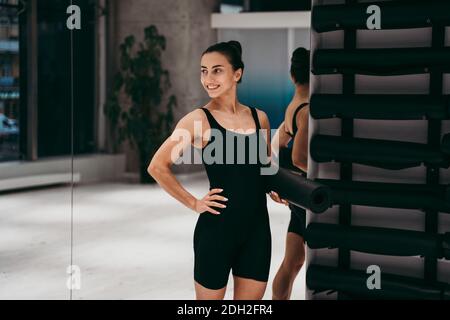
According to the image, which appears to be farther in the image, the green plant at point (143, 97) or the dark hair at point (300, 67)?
the green plant at point (143, 97)

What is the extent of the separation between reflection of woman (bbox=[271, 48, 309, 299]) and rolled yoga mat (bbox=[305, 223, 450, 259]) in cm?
65

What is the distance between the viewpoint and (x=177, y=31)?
10008mm

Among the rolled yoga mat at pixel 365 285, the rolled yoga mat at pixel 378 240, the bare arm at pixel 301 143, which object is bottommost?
the rolled yoga mat at pixel 365 285

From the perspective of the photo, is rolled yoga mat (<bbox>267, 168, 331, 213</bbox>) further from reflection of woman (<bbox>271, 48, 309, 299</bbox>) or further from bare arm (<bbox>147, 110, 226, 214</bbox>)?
reflection of woman (<bbox>271, 48, 309, 299</bbox>)

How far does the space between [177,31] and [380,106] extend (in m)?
7.85

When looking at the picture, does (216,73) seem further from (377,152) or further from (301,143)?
(301,143)

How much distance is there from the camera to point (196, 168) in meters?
10.1

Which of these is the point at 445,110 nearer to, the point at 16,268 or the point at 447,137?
the point at 447,137

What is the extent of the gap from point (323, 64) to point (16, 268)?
3.31 m

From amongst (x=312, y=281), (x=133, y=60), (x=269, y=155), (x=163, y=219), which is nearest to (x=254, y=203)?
(x=269, y=155)

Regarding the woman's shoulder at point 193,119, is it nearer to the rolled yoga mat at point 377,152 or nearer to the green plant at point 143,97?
the rolled yoga mat at point 377,152

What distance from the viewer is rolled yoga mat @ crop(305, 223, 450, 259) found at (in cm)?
239

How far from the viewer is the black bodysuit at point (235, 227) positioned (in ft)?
8.05

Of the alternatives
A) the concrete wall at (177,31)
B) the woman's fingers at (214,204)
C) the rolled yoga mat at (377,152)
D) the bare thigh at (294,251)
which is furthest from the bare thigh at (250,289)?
the concrete wall at (177,31)
